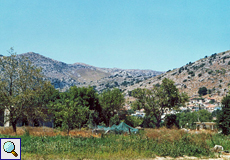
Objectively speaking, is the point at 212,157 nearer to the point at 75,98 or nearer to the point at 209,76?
the point at 75,98

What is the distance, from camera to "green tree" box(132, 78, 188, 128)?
4962 cm

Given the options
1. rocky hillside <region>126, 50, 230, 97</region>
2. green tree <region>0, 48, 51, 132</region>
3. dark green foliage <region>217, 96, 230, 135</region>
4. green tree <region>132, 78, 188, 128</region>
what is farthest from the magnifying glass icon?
rocky hillside <region>126, 50, 230, 97</region>

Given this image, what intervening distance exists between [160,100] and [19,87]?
102 ft

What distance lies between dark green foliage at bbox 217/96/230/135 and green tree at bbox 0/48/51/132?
930 inches

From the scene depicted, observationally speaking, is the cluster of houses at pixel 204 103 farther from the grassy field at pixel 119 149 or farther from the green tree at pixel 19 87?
the grassy field at pixel 119 149

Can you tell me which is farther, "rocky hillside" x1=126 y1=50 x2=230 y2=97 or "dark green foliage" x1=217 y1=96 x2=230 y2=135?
"rocky hillside" x1=126 y1=50 x2=230 y2=97

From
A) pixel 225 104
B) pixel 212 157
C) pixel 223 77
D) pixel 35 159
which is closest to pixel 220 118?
pixel 225 104

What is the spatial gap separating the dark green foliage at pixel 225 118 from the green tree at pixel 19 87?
77.5 feet

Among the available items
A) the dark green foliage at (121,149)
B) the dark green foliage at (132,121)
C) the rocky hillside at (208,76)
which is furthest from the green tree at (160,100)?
the rocky hillside at (208,76)

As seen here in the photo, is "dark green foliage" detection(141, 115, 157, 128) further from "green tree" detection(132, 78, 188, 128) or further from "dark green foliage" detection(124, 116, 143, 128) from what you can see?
"green tree" detection(132, 78, 188, 128)

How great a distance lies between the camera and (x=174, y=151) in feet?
54.1

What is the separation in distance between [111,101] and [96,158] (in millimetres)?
39932

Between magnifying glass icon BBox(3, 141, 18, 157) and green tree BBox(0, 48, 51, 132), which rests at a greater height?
green tree BBox(0, 48, 51, 132)

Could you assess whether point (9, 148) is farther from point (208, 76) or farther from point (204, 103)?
point (208, 76)
